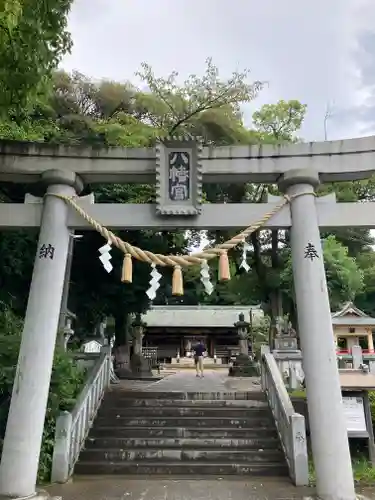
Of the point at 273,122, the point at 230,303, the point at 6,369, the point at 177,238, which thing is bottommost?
the point at 6,369

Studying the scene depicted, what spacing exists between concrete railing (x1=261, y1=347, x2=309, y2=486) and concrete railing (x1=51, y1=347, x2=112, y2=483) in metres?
3.51

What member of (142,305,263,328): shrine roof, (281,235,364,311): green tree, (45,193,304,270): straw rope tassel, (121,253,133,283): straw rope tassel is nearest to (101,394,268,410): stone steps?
(45,193,304,270): straw rope tassel

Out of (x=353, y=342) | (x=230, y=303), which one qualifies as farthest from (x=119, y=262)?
(x=230, y=303)

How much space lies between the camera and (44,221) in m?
6.60

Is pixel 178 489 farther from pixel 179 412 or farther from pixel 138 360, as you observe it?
pixel 138 360

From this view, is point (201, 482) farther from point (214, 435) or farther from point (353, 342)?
point (353, 342)

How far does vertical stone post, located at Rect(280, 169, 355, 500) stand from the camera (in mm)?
5637

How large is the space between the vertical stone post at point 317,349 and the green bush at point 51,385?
4080 mm

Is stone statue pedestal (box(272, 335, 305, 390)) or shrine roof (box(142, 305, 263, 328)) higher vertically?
shrine roof (box(142, 305, 263, 328))

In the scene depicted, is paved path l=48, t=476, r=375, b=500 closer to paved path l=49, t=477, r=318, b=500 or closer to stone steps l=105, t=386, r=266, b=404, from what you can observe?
paved path l=49, t=477, r=318, b=500

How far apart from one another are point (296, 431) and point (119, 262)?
28.0 ft

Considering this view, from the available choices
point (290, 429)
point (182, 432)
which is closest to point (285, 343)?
point (182, 432)

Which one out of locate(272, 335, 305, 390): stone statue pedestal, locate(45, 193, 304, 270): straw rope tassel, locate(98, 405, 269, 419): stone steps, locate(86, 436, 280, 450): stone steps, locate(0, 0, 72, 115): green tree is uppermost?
locate(0, 0, 72, 115): green tree

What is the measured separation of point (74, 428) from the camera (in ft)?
24.0
